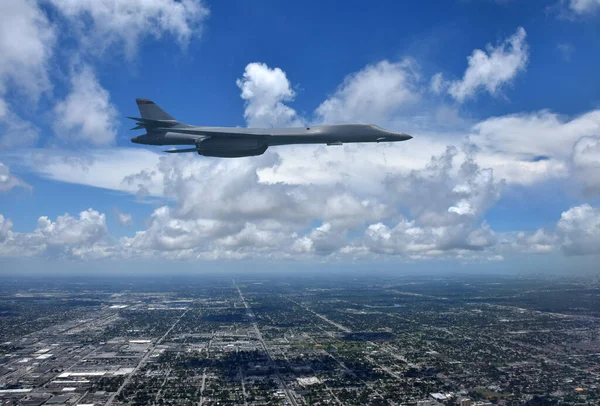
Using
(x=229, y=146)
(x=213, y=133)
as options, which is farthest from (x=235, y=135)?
(x=213, y=133)

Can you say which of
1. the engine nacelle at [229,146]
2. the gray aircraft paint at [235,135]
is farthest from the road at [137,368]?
the engine nacelle at [229,146]

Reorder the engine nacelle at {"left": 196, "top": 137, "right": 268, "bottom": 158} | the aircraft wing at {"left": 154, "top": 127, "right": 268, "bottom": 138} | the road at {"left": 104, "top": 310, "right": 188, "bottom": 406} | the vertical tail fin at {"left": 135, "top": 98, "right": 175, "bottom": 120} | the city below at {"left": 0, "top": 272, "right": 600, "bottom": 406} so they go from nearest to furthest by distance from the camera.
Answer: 1. the aircraft wing at {"left": 154, "top": 127, "right": 268, "bottom": 138}
2. the engine nacelle at {"left": 196, "top": 137, "right": 268, "bottom": 158}
3. the vertical tail fin at {"left": 135, "top": 98, "right": 175, "bottom": 120}
4. the road at {"left": 104, "top": 310, "right": 188, "bottom": 406}
5. the city below at {"left": 0, "top": 272, "right": 600, "bottom": 406}

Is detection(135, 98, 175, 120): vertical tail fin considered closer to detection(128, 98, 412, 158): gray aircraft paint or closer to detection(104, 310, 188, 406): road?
detection(128, 98, 412, 158): gray aircraft paint

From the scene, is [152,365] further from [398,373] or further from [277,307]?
[277,307]

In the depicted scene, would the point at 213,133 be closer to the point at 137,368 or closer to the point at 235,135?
the point at 235,135

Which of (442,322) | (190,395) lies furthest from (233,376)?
(442,322)

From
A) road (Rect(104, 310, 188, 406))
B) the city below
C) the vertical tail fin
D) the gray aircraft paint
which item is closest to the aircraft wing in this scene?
the gray aircraft paint

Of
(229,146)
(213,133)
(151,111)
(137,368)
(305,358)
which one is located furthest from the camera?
(305,358)

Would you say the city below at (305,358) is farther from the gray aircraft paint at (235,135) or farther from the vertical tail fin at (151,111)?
the vertical tail fin at (151,111)
